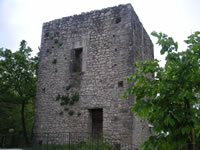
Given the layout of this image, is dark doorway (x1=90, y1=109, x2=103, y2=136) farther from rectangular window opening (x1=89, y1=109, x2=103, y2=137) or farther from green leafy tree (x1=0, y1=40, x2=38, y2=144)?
green leafy tree (x1=0, y1=40, x2=38, y2=144)

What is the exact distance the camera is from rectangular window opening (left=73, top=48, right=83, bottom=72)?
12.2 meters

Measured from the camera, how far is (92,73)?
11414 millimetres

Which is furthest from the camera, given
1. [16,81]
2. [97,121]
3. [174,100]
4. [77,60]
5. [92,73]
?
[16,81]

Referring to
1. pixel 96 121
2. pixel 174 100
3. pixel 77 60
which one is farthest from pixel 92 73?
pixel 174 100

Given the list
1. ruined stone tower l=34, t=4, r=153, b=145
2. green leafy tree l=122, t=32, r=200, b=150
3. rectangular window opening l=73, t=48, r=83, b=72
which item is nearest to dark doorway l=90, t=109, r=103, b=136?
ruined stone tower l=34, t=4, r=153, b=145

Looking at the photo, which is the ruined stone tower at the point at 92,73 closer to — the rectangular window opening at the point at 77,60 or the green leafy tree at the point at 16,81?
the rectangular window opening at the point at 77,60

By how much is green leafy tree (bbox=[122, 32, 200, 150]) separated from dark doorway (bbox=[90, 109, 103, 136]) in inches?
260

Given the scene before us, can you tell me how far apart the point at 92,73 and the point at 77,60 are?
1.49 metres

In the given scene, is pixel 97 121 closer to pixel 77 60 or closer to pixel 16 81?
pixel 77 60

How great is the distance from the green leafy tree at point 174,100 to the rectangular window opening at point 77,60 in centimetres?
789

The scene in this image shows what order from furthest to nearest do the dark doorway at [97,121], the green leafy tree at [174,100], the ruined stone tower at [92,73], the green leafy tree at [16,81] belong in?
1. the green leafy tree at [16,81]
2. the dark doorway at [97,121]
3. the ruined stone tower at [92,73]
4. the green leafy tree at [174,100]

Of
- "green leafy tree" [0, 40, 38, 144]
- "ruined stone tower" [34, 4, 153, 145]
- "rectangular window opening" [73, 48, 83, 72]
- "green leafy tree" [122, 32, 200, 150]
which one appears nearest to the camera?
"green leafy tree" [122, 32, 200, 150]

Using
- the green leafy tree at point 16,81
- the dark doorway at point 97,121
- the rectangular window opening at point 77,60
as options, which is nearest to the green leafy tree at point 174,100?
the dark doorway at point 97,121

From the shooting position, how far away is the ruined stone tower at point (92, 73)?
10.4m
